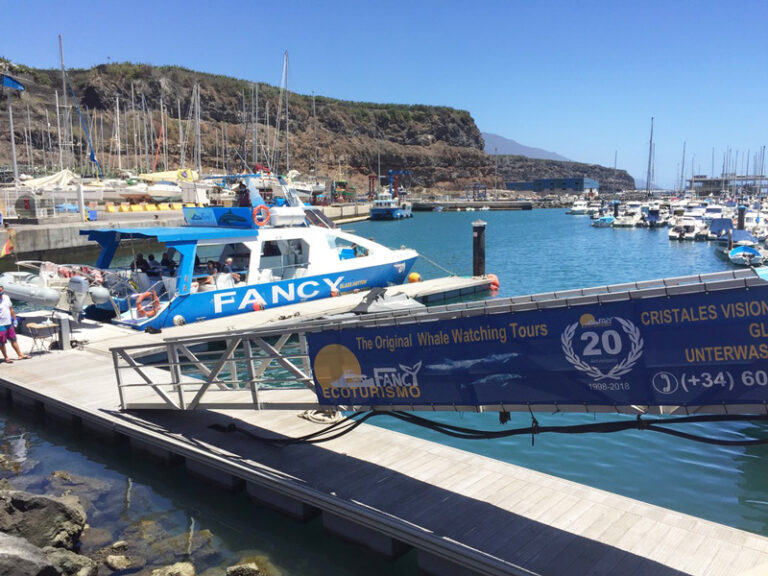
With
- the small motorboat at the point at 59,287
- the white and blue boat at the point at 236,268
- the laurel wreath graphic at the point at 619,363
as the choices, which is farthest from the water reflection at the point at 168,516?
the white and blue boat at the point at 236,268

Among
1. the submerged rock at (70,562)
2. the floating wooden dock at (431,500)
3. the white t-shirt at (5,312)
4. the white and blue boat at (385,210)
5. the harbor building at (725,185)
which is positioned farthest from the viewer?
the harbor building at (725,185)

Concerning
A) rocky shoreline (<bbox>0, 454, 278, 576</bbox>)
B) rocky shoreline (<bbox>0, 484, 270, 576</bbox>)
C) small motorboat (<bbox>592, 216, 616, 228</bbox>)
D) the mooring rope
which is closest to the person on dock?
rocky shoreline (<bbox>0, 454, 278, 576</bbox>)

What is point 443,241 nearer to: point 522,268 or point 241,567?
point 522,268

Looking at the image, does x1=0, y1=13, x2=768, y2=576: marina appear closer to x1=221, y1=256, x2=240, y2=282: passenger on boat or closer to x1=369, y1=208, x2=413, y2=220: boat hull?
x1=221, y1=256, x2=240, y2=282: passenger on boat

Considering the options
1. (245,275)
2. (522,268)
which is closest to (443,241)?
(522,268)

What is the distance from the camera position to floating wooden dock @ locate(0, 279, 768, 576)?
5949 millimetres

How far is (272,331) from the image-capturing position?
8.34 meters

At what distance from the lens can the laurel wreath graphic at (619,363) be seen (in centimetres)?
543

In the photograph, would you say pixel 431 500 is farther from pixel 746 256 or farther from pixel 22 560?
pixel 746 256

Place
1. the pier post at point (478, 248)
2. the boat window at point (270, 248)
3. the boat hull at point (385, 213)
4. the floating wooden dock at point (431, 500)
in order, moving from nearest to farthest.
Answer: the floating wooden dock at point (431, 500), the boat window at point (270, 248), the pier post at point (478, 248), the boat hull at point (385, 213)

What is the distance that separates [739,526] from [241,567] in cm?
667

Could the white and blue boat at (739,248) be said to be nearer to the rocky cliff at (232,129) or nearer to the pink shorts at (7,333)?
the pink shorts at (7,333)

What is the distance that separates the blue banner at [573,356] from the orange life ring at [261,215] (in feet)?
41.5

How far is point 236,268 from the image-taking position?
64.4 ft
